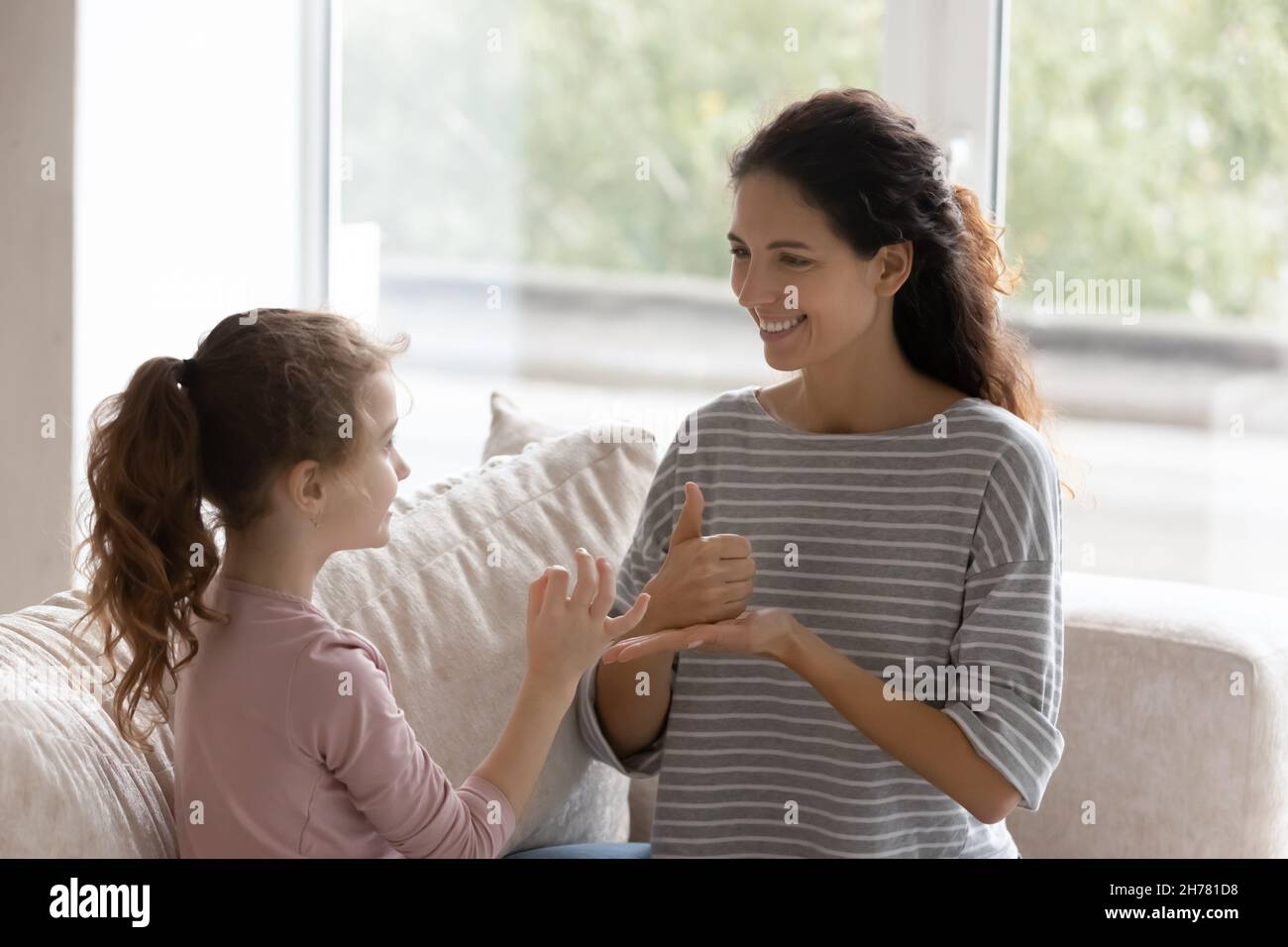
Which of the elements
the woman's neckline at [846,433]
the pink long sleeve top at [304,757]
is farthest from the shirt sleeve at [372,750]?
the woman's neckline at [846,433]

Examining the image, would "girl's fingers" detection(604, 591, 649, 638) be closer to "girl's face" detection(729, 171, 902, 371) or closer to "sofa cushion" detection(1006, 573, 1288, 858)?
"girl's face" detection(729, 171, 902, 371)

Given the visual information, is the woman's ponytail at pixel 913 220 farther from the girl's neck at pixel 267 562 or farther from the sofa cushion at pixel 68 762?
the sofa cushion at pixel 68 762

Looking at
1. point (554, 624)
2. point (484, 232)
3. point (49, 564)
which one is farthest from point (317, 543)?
point (484, 232)

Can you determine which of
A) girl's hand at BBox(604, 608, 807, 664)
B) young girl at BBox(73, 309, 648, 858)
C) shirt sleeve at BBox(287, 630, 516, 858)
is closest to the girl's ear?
young girl at BBox(73, 309, 648, 858)

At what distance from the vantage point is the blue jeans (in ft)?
5.06

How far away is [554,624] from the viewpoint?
3.85ft

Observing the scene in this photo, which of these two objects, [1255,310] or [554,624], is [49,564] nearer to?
[554,624]

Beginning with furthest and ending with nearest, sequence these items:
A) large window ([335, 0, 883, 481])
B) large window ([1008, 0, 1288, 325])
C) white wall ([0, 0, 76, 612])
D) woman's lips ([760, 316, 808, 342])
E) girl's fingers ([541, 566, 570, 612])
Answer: large window ([335, 0, 883, 481]), white wall ([0, 0, 76, 612]), large window ([1008, 0, 1288, 325]), woman's lips ([760, 316, 808, 342]), girl's fingers ([541, 566, 570, 612])

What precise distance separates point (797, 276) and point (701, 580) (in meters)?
0.32

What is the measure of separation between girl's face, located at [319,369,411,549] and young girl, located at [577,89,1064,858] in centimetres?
28

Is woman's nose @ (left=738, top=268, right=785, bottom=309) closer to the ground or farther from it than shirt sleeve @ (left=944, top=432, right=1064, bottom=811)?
farther from it

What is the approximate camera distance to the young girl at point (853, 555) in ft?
4.19

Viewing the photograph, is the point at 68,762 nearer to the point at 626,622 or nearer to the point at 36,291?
the point at 626,622
